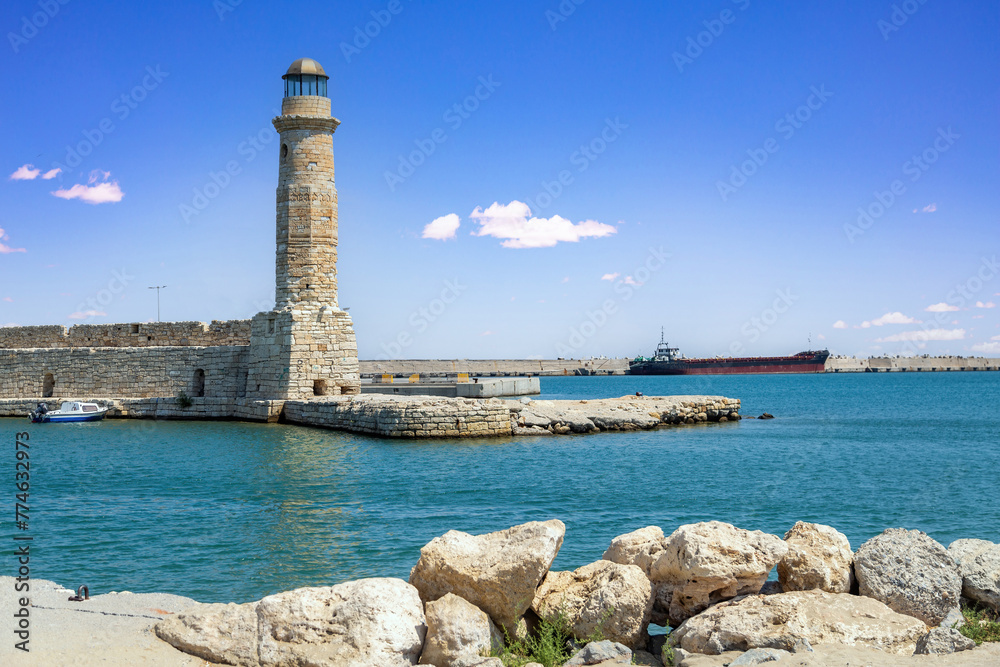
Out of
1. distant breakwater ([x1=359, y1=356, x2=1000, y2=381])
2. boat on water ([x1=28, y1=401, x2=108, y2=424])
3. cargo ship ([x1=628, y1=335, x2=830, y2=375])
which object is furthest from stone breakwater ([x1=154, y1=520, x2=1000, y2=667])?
cargo ship ([x1=628, y1=335, x2=830, y2=375])

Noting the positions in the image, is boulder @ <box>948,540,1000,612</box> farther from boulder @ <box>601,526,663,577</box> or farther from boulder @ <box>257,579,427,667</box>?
boulder @ <box>257,579,427,667</box>

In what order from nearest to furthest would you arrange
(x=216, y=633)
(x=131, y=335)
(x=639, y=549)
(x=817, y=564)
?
1. (x=216, y=633)
2. (x=817, y=564)
3. (x=639, y=549)
4. (x=131, y=335)

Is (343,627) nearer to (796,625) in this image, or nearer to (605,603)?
(605,603)

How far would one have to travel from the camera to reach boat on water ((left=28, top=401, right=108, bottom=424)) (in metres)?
22.6

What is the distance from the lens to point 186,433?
20.1m

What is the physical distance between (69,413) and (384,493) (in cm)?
1497

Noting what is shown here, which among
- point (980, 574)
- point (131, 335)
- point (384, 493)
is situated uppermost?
point (131, 335)

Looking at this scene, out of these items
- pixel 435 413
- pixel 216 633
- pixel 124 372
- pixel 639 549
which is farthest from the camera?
pixel 124 372

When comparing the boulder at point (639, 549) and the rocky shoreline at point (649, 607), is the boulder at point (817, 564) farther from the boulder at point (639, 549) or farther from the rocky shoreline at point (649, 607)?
the boulder at point (639, 549)

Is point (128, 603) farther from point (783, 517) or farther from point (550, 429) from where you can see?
point (550, 429)

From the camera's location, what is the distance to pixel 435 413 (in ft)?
62.4

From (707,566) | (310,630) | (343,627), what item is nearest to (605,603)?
(707,566)

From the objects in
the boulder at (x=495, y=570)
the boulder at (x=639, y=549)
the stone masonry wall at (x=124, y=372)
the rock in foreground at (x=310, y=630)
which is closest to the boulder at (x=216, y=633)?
the rock in foreground at (x=310, y=630)

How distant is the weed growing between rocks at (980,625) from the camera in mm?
5121
